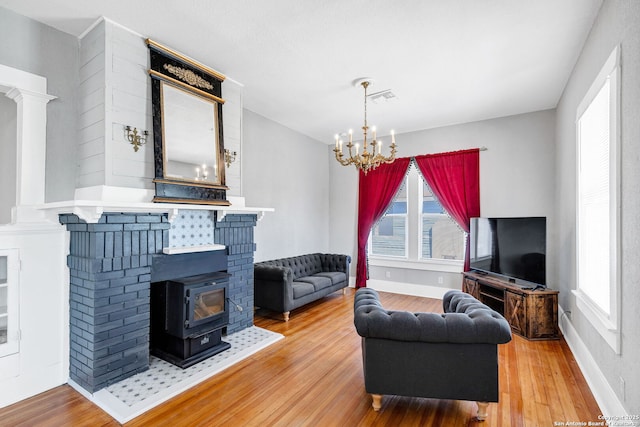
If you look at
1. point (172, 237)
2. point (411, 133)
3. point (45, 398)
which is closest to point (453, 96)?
point (411, 133)

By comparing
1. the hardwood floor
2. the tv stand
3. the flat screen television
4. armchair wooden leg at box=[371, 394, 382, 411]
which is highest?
the flat screen television

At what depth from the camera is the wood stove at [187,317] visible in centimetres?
291

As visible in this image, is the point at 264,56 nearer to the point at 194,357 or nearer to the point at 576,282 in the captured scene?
the point at 194,357

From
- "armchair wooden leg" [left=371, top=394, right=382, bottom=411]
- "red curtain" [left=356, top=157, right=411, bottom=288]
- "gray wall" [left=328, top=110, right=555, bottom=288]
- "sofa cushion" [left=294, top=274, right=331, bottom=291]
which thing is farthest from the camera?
"red curtain" [left=356, top=157, right=411, bottom=288]

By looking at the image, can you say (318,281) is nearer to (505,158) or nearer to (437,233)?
(437,233)

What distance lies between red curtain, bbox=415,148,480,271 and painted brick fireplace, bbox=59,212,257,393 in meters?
4.30

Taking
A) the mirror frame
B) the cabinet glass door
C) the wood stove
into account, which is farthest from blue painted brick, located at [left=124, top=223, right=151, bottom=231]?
the cabinet glass door

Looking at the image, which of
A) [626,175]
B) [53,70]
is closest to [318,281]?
[626,175]

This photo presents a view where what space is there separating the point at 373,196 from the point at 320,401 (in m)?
4.16

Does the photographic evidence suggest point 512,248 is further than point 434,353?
Yes

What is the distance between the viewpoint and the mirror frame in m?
2.87

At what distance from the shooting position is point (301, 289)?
4398 mm

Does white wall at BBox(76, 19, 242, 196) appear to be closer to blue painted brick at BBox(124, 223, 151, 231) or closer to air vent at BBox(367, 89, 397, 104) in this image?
blue painted brick at BBox(124, 223, 151, 231)

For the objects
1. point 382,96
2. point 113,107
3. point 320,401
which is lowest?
point 320,401
